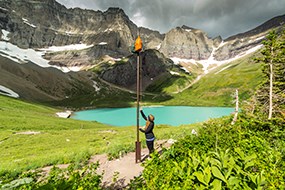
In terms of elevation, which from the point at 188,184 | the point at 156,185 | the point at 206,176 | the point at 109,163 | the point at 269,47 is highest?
the point at 269,47

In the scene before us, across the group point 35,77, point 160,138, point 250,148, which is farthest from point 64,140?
point 35,77

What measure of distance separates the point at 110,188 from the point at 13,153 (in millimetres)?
23001

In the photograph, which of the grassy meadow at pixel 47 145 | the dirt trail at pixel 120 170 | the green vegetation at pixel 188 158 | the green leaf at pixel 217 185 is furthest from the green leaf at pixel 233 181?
the grassy meadow at pixel 47 145

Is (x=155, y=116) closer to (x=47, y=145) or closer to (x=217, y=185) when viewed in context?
(x=47, y=145)

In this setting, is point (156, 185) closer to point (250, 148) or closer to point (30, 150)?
point (250, 148)

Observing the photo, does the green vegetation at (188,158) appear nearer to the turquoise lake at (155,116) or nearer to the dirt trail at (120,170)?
the dirt trail at (120,170)

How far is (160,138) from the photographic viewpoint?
22.5 metres

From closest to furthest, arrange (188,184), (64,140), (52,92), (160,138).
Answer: (188,184) < (160,138) < (64,140) < (52,92)

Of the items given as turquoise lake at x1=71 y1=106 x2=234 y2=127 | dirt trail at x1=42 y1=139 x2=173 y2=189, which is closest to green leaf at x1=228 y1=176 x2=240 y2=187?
dirt trail at x1=42 y1=139 x2=173 y2=189

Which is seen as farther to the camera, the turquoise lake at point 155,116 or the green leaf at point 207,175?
the turquoise lake at point 155,116

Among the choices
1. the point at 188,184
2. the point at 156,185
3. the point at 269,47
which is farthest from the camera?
the point at 269,47

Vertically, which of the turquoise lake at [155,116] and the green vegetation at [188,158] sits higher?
the green vegetation at [188,158]

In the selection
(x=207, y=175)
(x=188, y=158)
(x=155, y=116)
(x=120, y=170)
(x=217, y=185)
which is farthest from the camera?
(x=155, y=116)

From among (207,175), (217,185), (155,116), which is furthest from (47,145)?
(155,116)
